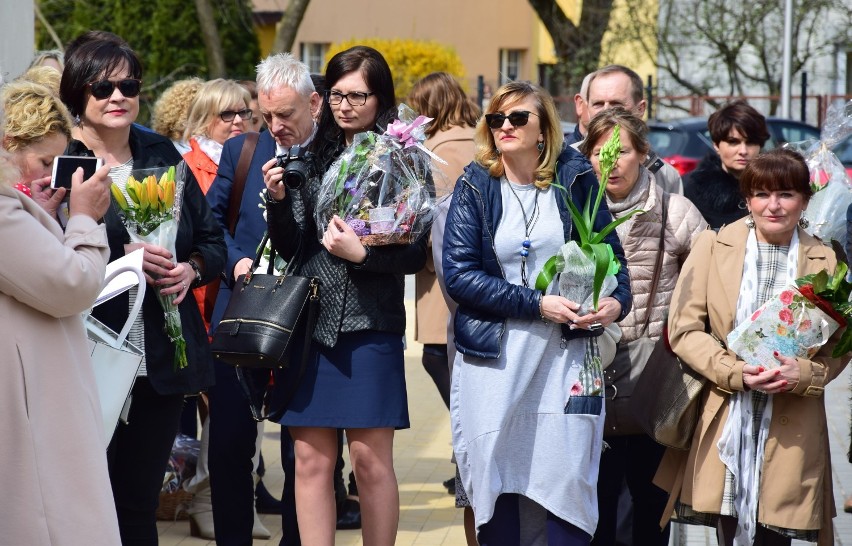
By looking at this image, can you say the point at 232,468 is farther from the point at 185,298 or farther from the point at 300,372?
the point at 185,298

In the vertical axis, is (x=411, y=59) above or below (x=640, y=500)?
above

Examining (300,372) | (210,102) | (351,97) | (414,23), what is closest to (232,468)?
(300,372)

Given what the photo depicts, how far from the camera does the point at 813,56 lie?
27719 millimetres

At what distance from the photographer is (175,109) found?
759 cm

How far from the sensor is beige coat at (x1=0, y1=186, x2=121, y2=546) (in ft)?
11.2

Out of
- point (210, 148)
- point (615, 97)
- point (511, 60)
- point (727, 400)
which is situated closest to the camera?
point (727, 400)

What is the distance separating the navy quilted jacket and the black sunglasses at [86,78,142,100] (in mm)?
1262

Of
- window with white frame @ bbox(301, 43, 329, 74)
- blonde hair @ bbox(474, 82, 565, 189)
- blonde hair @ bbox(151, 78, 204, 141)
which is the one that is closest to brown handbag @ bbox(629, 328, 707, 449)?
blonde hair @ bbox(474, 82, 565, 189)

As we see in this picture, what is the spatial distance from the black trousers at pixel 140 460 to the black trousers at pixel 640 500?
1.88 metres

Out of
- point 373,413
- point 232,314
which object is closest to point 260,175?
point 232,314

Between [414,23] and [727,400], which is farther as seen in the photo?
[414,23]

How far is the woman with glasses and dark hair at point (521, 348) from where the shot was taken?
4663 mm

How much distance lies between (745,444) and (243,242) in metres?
2.25

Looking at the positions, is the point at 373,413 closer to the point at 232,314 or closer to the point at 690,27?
the point at 232,314
